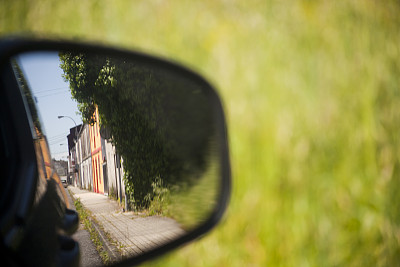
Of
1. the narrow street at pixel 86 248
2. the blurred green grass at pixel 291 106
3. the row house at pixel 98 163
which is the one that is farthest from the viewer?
the blurred green grass at pixel 291 106

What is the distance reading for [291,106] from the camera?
2.48 metres

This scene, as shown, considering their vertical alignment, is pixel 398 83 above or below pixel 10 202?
above

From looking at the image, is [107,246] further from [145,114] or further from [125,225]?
[145,114]

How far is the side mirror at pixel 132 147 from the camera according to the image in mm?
736

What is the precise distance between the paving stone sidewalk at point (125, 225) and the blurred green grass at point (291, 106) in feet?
3.29

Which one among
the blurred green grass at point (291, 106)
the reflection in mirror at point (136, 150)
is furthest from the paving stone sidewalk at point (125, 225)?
the blurred green grass at point (291, 106)

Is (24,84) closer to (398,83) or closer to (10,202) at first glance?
(10,202)

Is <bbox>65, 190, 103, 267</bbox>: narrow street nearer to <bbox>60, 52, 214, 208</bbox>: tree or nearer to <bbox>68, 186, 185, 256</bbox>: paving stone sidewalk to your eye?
<bbox>68, 186, 185, 256</bbox>: paving stone sidewalk

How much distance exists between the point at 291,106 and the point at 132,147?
1841 millimetres

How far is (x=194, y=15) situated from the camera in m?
3.09

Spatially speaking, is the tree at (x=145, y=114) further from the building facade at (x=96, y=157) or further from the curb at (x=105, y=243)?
the curb at (x=105, y=243)

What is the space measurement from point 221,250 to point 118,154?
1.31 m

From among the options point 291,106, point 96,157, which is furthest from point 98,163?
point 291,106

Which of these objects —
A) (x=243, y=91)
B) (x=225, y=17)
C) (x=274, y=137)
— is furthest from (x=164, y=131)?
(x=225, y=17)
